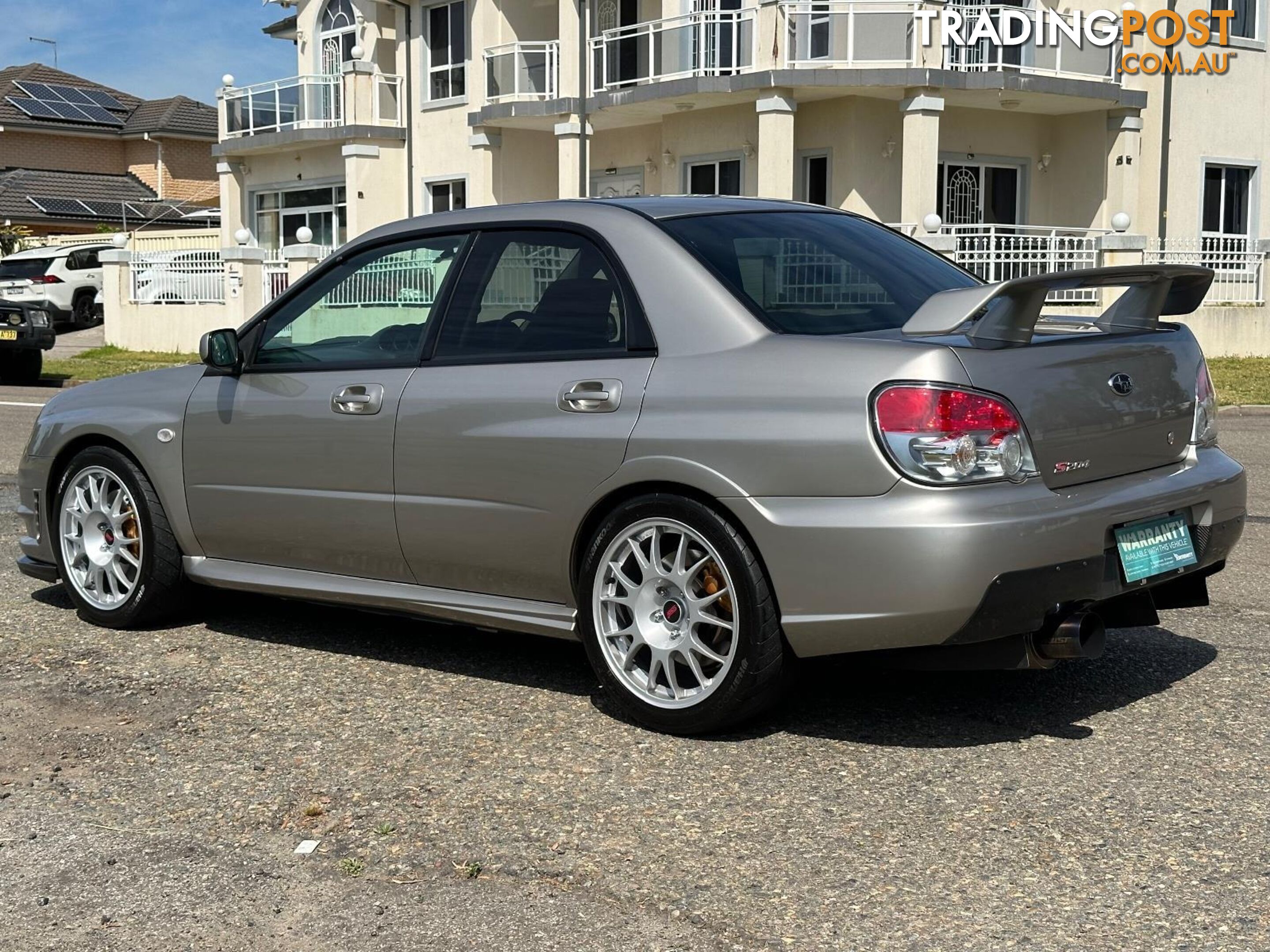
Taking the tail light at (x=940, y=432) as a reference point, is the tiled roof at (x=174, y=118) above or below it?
above

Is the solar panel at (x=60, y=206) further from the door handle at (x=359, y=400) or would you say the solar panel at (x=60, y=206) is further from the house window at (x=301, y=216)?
the door handle at (x=359, y=400)

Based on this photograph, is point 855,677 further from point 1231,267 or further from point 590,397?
point 1231,267

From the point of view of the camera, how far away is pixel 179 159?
2322 inches

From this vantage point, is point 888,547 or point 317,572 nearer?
point 888,547

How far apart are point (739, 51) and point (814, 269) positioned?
74.5ft

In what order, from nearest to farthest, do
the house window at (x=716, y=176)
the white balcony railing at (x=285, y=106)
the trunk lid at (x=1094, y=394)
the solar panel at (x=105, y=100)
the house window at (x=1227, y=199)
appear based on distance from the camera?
1. the trunk lid at (x=1094, y=394)
2. the house window at (x=716, y=176)
3. the house window at (x=1227, y=199)
4. the white balcony railing at (x=285, y=106)
5. the solar panel at (x=105, y=100)

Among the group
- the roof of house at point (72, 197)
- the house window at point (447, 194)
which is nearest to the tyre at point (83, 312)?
the house window at point (447, 194)

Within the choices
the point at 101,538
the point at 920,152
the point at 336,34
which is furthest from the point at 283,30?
the point at 101,538

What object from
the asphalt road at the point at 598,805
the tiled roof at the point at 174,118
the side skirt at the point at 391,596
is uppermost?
the tiled roof at the point at 174,118

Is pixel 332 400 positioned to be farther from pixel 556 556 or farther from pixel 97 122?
pixel 97 122

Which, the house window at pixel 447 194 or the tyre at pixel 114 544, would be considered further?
the house window at pixel 447 194

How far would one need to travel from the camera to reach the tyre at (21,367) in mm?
22297

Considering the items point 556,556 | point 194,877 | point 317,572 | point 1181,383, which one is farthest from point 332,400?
point 1181,383

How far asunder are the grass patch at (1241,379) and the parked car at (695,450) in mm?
11797
